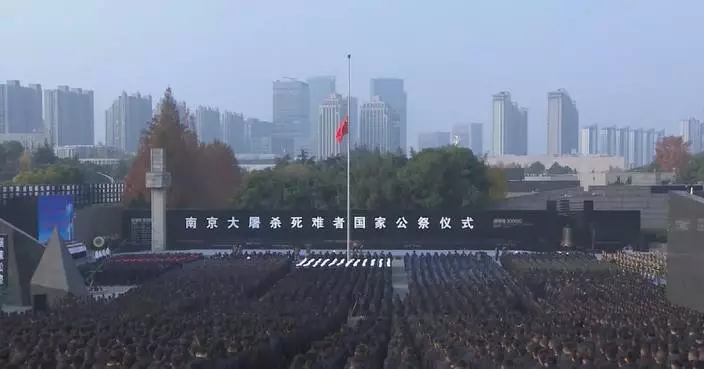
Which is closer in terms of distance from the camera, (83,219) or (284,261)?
(284,261)

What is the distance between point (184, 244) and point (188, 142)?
12768 millimetres

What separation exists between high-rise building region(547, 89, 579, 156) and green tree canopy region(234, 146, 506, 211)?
9594cm

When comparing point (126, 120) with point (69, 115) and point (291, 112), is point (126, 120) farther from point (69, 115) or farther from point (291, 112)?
point (291, 112)

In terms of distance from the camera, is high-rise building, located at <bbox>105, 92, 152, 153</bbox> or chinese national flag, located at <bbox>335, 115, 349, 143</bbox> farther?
high-rise building, located at <bbox>105, 92, 152, 153</bbox>

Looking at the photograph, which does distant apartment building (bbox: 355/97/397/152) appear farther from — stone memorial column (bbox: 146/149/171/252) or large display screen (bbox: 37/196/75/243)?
large display screen (bbox: 37/196/75/243)

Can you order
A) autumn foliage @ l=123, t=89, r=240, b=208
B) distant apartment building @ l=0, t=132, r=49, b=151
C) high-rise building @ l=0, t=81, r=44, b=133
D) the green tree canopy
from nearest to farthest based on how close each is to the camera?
the green tree canopy
autumn foliage @ l=123, t=89, r=240, b=208
distant apartment building @ l=0, t=132, r=49, b=151
high-rise building @ l=0, t=81, r=44, b=133

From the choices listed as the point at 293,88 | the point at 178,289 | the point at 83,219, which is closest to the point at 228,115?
the point at 293,88

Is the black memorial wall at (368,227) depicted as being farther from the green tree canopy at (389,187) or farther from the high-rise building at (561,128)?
the high-rise building at (561,128)

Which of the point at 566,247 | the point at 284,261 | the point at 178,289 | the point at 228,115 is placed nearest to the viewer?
the point at 178,289

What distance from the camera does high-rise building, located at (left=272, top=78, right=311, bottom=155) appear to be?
11556 centimetres

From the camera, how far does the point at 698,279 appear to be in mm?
16031

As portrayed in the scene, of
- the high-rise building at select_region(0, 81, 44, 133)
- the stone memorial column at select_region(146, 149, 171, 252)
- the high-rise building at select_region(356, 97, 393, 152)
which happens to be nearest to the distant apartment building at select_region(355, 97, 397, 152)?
the high-rise building at select_region(356, 97, 393, 152)

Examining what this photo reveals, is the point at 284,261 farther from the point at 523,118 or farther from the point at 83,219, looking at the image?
the point at 523,118

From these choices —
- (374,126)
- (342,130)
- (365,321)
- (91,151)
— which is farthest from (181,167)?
(91,151)
